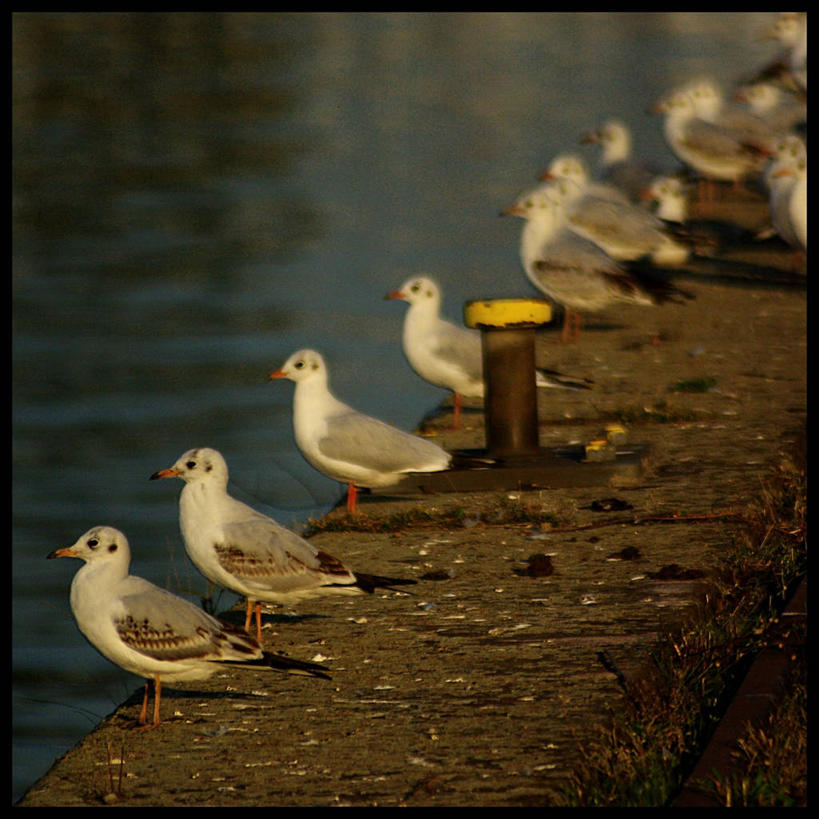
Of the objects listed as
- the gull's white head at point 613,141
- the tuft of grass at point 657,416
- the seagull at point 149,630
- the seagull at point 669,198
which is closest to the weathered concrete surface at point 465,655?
the tuft of grass at point 657,416

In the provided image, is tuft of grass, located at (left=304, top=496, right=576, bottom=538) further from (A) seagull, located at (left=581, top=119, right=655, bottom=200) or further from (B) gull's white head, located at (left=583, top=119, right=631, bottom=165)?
(B) gull's white head, located at (left=583, top=119, right=631, bottom=165)

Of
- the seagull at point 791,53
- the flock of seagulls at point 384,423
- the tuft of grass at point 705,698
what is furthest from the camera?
the seagull at point 791,53

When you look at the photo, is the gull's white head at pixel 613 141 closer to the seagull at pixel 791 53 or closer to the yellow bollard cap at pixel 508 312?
the seagull at pixel 791 53

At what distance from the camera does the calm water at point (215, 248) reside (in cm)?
1102

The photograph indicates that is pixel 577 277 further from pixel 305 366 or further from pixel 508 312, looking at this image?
pixel 305 366

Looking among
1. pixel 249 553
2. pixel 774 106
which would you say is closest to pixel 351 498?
pixel 249 553

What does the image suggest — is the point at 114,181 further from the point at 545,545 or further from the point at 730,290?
the point at 545,545

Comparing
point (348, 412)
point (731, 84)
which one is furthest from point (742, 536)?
point (731, 84)

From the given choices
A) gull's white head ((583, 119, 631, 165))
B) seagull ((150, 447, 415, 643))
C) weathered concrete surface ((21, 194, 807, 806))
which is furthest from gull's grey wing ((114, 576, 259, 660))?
gull's white head ((583, 119, 631, 165))

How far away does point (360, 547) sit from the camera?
8234mm

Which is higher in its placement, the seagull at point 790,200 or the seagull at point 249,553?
the seagull at point 790,200

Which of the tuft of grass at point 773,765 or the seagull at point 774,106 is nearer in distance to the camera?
the tuft of grass at point 773,765

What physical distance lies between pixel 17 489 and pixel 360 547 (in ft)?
13.5

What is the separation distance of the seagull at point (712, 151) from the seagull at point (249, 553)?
1435 centimetres
